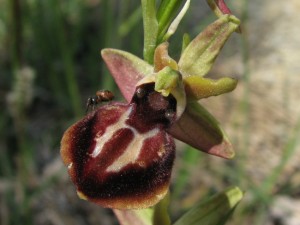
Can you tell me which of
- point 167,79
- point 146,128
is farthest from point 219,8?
point 146,128

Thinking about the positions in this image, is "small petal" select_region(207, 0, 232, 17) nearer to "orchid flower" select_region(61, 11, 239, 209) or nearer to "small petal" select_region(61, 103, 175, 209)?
"orchid flower" select_region(61, 11, 239, 209)

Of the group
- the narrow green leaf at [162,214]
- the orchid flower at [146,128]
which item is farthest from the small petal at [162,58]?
the narrow green leaf at [162,214]

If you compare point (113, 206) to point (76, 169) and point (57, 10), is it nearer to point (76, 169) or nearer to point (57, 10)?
point (76, 169)

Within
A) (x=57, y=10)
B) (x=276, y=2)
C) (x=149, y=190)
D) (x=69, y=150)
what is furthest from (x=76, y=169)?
(x=276, y=2)

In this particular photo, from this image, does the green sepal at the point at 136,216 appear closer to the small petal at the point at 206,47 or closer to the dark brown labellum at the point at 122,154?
the dark brown labellum at the point at 122,154

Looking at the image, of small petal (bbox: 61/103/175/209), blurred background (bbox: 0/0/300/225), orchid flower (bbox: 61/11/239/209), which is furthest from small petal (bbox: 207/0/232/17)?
blurred background (bbox: 0/0/300/225)

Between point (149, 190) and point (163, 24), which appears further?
point (163, 24)

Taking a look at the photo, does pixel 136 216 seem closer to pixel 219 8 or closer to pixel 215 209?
pixel 215 209
